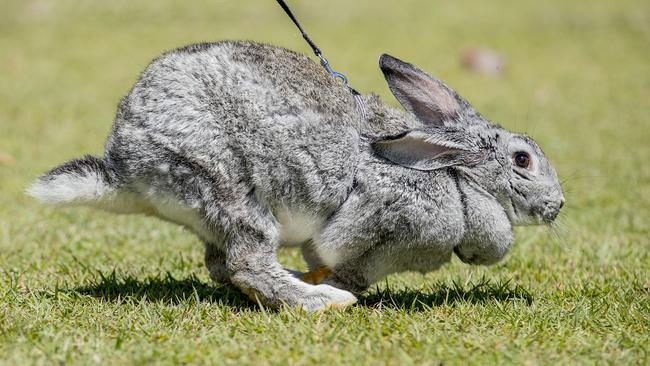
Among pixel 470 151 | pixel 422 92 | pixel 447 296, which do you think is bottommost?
pixel 447 296

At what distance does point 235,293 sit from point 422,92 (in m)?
1.49

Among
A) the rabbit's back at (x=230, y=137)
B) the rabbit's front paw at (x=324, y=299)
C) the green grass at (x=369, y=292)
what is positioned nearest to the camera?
the green grass at (x=369, y=292)

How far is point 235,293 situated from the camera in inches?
182

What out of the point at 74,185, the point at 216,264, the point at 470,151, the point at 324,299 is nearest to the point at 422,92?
the point at 470,151

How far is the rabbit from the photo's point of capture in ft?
13.4

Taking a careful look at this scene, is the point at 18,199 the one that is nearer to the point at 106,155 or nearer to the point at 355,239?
the point at 106,155

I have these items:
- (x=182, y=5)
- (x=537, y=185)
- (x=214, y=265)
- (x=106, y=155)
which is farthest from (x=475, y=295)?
(x=182, y=5)

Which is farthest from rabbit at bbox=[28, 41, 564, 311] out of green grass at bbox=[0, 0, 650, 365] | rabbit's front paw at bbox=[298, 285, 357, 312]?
green grass at bbox=[0, 0, 650, 365]

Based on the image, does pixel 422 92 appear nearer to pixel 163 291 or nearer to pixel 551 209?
pixel 551 209

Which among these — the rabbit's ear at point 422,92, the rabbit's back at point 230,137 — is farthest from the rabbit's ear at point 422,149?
the rabbit's ear at point 422,92

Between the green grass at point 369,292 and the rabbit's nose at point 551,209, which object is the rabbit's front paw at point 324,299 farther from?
the rabbit's nose at point 551,209

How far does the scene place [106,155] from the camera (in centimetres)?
428

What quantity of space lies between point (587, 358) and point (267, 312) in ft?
5.06

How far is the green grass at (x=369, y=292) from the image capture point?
3596mm
